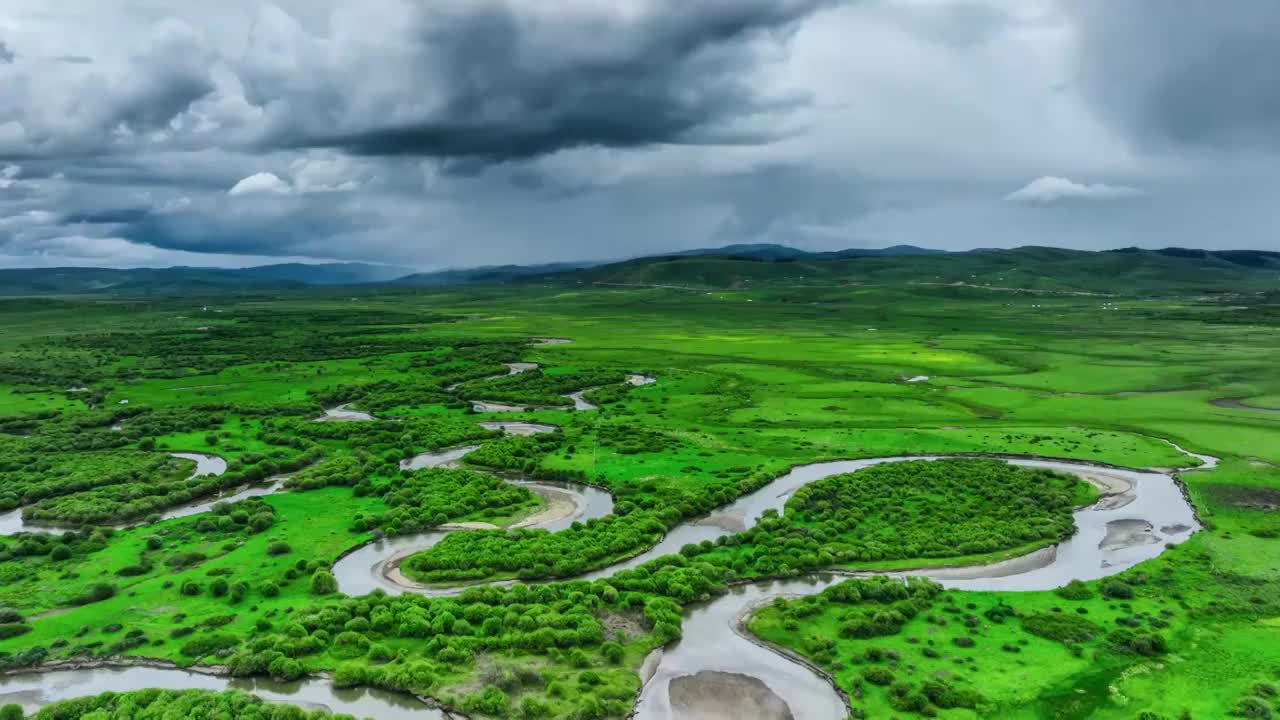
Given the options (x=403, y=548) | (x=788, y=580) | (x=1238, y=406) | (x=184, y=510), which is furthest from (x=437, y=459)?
(x=1238, y=406)

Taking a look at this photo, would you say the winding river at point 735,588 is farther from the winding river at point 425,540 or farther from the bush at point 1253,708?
the bush at point 1253,708

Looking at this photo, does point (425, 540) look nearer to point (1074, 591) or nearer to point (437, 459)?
point (437, 459)

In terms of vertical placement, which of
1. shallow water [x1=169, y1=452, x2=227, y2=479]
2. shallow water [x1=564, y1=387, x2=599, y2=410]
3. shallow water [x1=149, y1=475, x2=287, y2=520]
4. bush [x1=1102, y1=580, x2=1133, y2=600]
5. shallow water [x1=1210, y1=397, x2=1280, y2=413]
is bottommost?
shallow water [x1=149, y1=475, x2=287, y2=520]

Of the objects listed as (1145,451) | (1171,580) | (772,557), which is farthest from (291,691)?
(1145,451)

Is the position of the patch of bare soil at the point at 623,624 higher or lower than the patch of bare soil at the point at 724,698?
higher

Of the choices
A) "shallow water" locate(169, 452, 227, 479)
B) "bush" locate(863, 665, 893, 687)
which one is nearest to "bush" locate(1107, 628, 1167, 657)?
"bush" locate(863, 665, 893, 687)

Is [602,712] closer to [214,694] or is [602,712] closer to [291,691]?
[291,691]

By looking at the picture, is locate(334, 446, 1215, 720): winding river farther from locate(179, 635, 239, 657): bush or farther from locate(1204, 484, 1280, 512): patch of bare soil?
locate(179, 635, 239, 657): bush

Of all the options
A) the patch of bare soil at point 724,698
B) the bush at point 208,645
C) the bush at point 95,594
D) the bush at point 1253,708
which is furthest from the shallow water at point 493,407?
the bush at point 1253,708
